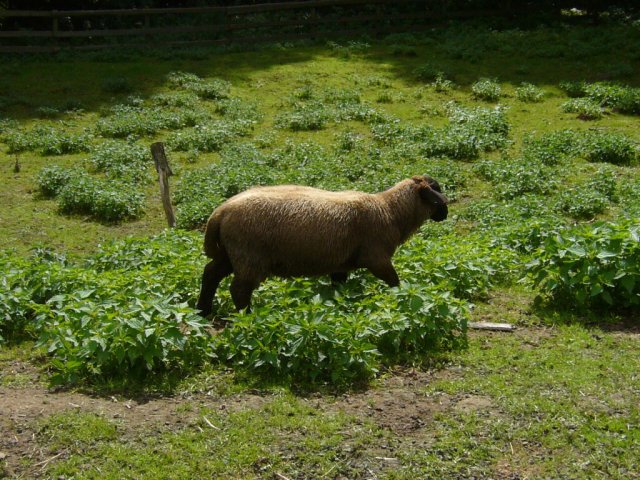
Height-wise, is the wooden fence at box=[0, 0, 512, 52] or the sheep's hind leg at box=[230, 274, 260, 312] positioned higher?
the wooden fence at box=[0, 0, 512, 52]

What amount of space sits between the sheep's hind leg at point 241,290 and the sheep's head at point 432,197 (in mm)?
2497

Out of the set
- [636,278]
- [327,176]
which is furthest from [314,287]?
[327,176]

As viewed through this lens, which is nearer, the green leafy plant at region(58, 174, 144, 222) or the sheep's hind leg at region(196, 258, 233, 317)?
the sheep's hind leg at region(196, 258, 233, 317)

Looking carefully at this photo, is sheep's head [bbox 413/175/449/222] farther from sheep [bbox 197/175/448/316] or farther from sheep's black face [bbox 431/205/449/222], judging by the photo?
sheep [bbox 197/175/448/316]

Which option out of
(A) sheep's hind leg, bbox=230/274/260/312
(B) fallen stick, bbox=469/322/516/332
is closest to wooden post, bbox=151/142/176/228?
(A) sheep's hind leg, bbox=230/274/260/312

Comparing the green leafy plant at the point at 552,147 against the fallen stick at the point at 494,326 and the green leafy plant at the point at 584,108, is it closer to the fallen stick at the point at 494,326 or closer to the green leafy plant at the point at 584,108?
the green leafy plant at the point at 584,108

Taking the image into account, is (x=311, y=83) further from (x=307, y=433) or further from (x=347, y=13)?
(x=307, y=433)

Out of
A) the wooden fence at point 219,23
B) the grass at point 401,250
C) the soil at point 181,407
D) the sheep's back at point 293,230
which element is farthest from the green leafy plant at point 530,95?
the soil at point 181,407

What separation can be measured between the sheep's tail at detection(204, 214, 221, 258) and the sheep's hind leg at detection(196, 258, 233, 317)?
0.12 m

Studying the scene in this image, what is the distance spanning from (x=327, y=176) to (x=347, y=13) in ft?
59.7

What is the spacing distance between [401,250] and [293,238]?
2.08m

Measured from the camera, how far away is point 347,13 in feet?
106

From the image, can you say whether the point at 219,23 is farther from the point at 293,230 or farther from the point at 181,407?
the point at 181,407

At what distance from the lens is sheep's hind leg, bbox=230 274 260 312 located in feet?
30.6
